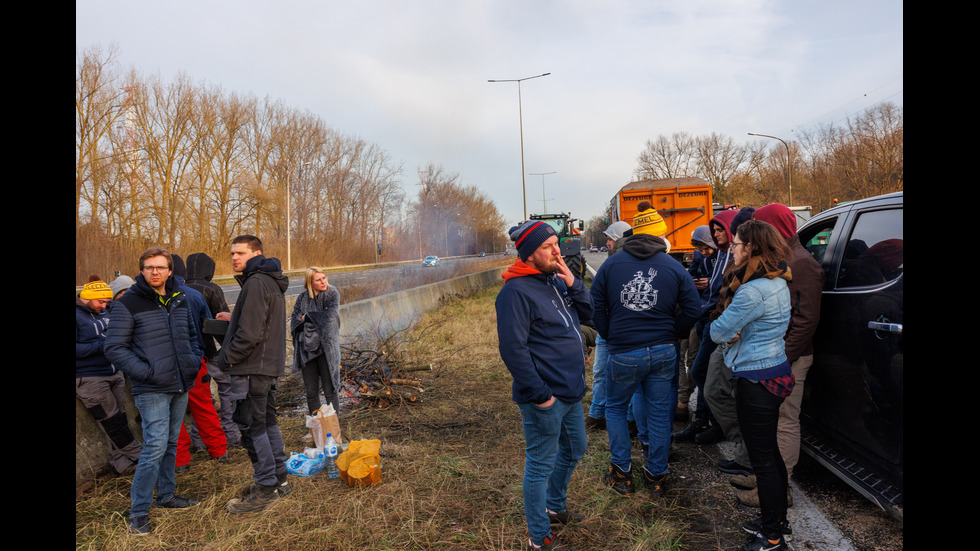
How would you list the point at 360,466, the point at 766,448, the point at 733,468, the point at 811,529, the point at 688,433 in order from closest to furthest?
the point at 766,448, the point at 811,529, the point at 733,468, the point at 360,466, the point at 688,433

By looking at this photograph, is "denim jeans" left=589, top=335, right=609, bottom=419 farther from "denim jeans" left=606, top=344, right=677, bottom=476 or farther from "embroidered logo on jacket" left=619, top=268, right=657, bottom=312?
"embroidered logo on jacket" left=619, top=268, right=657, bottom=312

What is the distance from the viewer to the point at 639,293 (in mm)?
3598

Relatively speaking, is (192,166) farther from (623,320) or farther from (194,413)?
(623,320)

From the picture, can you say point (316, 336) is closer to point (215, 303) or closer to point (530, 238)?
point (215, 303)

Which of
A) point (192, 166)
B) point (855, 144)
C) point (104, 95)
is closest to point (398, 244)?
point (192, 166)

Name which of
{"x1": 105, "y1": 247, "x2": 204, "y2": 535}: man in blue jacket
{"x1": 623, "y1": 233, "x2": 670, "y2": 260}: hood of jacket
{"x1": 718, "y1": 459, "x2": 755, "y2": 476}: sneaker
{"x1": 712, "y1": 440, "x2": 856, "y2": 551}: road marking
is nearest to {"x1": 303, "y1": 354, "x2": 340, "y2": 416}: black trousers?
{"x1": 105, "y1": 247, "x2": 204, "y2": 535}: man in blue jacket

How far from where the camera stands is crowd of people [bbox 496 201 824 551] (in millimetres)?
2809

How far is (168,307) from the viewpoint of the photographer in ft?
12.7

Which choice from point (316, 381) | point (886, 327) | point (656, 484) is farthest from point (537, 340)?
point (316, 381)

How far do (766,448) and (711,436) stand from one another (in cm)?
181

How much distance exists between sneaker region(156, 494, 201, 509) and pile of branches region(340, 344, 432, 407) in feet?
8.01

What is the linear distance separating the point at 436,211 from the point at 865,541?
3636 cm

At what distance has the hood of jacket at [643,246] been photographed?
3.61 m

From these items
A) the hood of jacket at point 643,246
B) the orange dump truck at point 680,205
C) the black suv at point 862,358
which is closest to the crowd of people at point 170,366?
the hood of jacket at point 643,246
